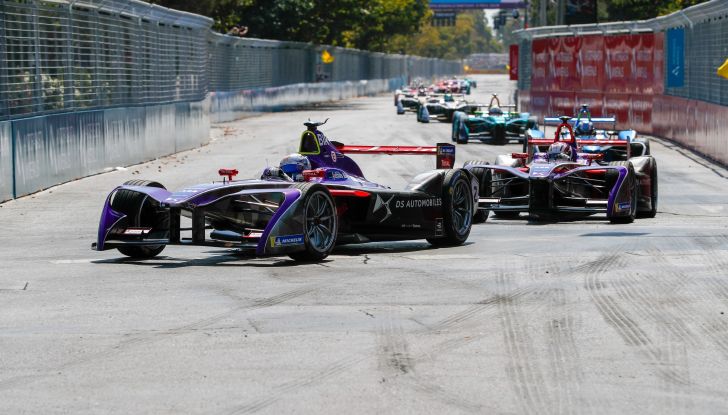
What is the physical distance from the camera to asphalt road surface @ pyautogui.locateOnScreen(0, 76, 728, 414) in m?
6.85

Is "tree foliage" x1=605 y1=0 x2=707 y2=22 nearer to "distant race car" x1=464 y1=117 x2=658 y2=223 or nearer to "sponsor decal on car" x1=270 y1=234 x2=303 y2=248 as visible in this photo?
"distant race car" x1=464 y1=117 x2=658 y2=223

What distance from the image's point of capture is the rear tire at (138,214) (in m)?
11.8

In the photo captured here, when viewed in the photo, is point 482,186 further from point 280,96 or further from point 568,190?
Answer: point 280,96

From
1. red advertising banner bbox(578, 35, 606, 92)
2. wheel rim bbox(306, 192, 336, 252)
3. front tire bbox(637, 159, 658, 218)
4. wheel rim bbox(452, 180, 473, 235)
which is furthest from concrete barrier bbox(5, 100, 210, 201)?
red advertising banner bbox(578, 35, 606, 92)

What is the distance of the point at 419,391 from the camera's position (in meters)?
6.92

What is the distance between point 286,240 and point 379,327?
2.90 metres

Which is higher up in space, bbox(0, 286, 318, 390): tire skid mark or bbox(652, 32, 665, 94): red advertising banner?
bbox(652, 32, 665, 94): red advertising banner

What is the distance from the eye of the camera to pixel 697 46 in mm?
32875

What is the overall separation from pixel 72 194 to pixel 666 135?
2054cm

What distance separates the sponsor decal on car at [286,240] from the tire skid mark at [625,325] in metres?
2.47

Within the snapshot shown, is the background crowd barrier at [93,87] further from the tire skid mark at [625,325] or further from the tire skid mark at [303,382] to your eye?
the tire skid mark at [303,382]

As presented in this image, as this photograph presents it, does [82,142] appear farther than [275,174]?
Yes

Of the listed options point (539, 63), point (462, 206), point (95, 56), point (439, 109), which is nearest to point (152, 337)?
point (462, 206)

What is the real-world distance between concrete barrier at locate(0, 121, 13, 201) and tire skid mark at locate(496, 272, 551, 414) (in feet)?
35.1
